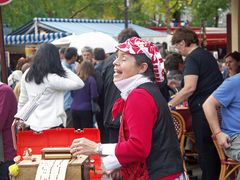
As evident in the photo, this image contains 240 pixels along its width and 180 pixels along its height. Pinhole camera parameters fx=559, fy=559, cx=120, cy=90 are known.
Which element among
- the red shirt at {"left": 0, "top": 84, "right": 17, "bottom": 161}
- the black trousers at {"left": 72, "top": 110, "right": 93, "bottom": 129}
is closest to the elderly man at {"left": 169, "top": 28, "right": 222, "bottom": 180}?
the red shirt at {"left": 0, "top": 84, "right": 17, "bottom": 161}

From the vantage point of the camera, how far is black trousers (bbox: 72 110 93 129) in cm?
908

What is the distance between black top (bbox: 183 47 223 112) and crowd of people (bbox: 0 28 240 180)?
0.01 metres

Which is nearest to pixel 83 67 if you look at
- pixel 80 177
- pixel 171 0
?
pixel 80 177

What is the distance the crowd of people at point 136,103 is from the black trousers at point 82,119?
2 cm

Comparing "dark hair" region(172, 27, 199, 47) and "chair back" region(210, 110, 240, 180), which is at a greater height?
"dark hair" region(172, 27, 199, 47)

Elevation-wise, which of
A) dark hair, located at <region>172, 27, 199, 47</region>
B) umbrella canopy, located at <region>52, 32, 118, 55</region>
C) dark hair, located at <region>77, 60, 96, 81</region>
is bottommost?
umbrella canopy, located at <region>52, 32, 118, 55</region>

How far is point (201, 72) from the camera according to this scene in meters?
6.20

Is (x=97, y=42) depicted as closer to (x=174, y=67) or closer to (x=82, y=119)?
(x=174, y=67)

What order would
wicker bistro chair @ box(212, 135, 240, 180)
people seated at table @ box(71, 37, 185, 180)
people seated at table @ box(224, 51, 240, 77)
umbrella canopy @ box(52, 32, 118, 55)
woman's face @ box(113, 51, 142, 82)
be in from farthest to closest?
umbrella canopy @ box(52, 32, 118, 55) → people seated at table @ box(224, 51, 240, 77) → wicker bistro chair @ box(212, 135, 240, 180) → woman's face @ box(113, 51, 142, 82) → people seated at table @ box(71, 37, 185, 180)

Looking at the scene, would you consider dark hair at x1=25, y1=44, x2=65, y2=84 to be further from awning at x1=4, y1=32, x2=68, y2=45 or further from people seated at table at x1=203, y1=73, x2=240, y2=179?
awning at x1=4, y1=32, x2=68, y2=45

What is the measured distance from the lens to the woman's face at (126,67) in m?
3.40

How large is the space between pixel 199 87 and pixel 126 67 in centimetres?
296

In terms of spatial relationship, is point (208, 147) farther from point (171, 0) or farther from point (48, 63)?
point (171, 0)

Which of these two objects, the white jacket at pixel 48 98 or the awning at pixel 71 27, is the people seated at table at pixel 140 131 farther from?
the awning at pixel 71 27
